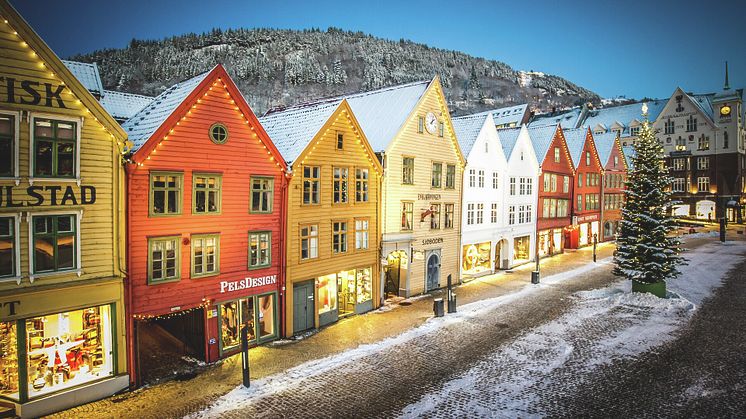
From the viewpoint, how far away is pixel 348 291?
942 inches

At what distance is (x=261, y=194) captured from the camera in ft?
63.3

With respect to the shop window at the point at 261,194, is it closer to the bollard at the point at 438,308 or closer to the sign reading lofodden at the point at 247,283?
the sign reading lofodden at the point at 247,283

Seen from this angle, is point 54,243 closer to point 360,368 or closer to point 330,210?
point 360,368

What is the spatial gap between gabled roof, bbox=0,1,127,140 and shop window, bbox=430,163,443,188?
1863cm

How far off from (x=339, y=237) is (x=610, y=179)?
42.4 m

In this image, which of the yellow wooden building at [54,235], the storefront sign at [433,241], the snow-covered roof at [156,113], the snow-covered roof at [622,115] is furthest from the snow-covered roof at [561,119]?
the yellow wooden building at [54,235]

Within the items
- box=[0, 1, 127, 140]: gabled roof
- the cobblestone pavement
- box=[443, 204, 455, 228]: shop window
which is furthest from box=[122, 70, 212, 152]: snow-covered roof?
box=[443, 204, 455, 228]: shop window

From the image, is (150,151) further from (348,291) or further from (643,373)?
(643,373)

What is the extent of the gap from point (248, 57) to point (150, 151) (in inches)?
6129

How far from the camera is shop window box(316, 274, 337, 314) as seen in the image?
22188 mm

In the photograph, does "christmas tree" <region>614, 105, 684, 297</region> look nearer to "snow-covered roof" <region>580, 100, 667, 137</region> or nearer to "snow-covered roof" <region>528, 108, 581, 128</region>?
"snow-covered roof" <region>528, 108, 581, 128</region>

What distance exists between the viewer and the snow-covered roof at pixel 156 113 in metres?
16.2

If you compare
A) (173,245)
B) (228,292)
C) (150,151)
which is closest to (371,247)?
(228,292)

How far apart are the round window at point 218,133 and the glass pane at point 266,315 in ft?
22.6
